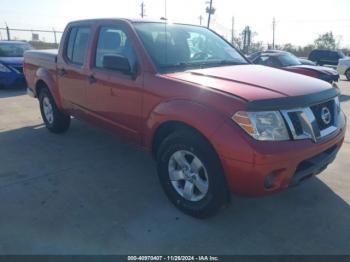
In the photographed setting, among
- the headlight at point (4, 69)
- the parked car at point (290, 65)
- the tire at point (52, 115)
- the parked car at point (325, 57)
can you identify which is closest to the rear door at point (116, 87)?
the tire at point (52, 115)

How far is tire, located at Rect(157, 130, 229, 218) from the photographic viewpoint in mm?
2930

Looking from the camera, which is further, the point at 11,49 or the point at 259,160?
the point at 11,49

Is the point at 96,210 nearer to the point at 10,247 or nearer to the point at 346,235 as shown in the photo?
the point at 10,247

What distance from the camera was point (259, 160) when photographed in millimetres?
2646

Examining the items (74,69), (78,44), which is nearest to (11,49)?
(78,44)

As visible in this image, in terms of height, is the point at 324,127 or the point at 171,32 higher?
the point at 171,32

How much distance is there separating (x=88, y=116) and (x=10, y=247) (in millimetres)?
2198

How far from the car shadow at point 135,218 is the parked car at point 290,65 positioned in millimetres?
6113

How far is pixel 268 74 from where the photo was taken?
11.9 ft

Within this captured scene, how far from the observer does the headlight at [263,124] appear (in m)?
2.70

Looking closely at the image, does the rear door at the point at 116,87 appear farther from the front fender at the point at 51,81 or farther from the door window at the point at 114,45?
the front fender at the point at 51,81

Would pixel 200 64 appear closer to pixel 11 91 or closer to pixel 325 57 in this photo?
pixel 11 91

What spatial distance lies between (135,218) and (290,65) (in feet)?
29.8

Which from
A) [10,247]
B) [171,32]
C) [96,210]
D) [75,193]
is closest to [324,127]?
[171,32]
